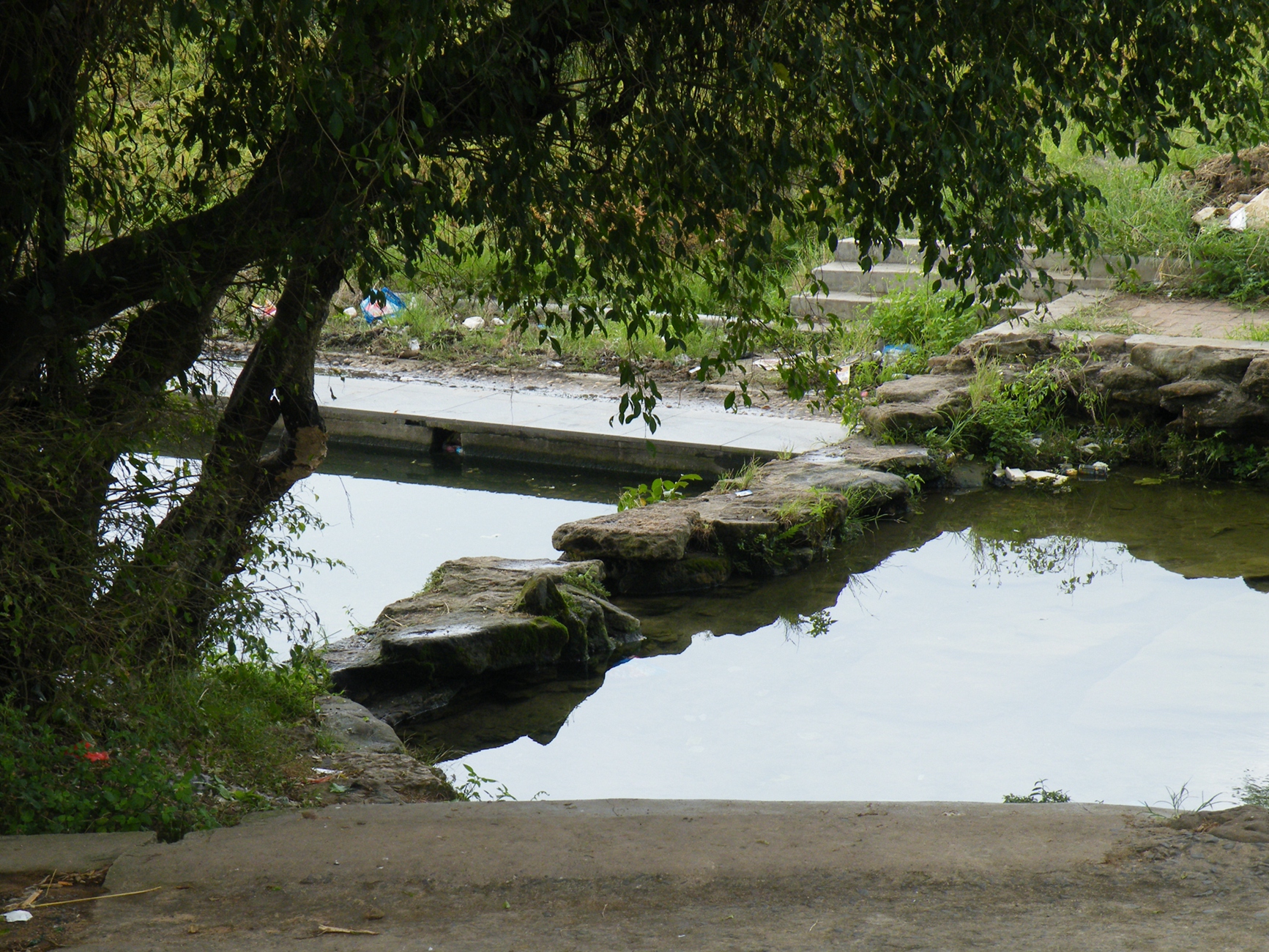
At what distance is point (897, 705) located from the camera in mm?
5266

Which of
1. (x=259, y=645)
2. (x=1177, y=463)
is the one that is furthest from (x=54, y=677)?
(x=1177, y=463)

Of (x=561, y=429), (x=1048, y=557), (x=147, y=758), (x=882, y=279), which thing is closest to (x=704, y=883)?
(x=147, y=758)

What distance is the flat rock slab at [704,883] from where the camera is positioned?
2.58 m

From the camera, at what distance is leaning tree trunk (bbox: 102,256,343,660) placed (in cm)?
355

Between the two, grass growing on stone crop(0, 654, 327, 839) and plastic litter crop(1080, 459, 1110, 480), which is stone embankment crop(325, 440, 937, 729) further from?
plastic litter crop(1080, 459, 1110, 480)

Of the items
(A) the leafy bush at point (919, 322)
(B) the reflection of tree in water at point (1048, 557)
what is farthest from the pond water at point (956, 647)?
(A) the leafy bush at point (919, 322)

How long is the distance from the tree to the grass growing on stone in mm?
178

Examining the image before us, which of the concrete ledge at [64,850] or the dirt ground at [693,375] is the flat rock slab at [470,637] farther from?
the dirt ground at [693,375]

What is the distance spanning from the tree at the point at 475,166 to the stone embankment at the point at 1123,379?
16.7ft

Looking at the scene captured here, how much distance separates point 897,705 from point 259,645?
107 inches

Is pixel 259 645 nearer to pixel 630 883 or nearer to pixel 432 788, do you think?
pixel 432 788

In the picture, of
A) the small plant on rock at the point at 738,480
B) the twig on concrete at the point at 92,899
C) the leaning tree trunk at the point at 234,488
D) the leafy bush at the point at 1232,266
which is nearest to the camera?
the twig on concrete at the point at 92,899

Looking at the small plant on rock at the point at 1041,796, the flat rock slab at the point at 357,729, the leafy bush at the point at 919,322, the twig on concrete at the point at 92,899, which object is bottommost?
the small plant on rock at the point at 1041,796

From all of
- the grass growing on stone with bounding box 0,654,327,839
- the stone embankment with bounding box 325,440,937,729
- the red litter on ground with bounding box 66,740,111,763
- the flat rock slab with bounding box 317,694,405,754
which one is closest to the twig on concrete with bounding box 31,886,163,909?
Answer: the grass growing on stone with bounding box 0,654,327,839
